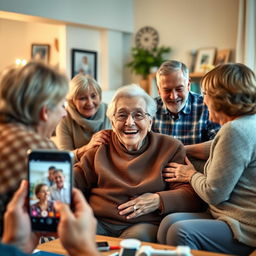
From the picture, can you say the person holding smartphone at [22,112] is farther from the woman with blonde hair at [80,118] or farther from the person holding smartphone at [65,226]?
the woman with blonde hair at [80,118]

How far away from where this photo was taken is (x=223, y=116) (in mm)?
1799

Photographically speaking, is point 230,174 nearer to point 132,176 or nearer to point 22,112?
point 132,176

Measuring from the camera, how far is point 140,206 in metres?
1.94

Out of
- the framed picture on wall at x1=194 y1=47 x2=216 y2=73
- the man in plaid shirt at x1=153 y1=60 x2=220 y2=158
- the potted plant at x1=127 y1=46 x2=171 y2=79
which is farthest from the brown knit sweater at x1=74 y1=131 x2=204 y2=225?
the potted plant at x1=127 y1=46 x2=171 y2=79

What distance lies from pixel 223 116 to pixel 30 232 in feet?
3.35

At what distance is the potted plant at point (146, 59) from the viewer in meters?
5.93

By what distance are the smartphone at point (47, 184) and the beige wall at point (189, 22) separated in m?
4.75

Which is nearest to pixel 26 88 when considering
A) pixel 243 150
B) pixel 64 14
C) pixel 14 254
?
pixel 14 254

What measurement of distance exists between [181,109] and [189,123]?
11 cm

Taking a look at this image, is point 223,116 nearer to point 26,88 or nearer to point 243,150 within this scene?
point 243,150

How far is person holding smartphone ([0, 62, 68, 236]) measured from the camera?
110 centimetres

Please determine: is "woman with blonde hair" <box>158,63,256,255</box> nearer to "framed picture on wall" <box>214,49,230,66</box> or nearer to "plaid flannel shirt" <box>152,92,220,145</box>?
"plaid flannel shirt" <box>152,92,220,145</box>

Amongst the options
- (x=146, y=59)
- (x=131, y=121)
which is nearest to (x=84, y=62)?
(x=146, y=59)

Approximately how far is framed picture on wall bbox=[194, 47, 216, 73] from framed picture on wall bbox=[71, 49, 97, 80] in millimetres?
1563
